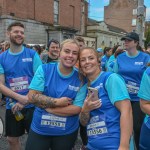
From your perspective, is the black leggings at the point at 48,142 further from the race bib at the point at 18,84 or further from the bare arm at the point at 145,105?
the race bib at the point at 18,84

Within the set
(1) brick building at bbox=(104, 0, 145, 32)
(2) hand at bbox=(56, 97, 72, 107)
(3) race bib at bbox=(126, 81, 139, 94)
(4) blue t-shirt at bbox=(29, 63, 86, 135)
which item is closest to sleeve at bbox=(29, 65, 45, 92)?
(4) blue t-shirt at bbox=(29, 63, 86, 135)

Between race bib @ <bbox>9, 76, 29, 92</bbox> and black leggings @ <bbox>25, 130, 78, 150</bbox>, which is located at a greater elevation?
race bib @ <bbox>9, 76, 29, 92</bbox>

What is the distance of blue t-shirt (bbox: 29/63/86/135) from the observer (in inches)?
114

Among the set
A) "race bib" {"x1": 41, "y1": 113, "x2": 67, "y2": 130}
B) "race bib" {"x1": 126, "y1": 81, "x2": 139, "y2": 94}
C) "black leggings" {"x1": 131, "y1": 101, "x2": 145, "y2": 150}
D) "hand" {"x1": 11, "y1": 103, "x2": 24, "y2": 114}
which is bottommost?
"black leggings" {"x1": 131, "y1": 101, "x2": 145, "y2": 150}

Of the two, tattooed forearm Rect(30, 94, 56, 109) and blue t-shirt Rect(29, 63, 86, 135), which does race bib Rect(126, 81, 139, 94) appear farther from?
tattooed forearm Rect(30, 94, 56, 109)

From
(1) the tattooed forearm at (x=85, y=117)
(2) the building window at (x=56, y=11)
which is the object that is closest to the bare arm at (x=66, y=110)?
(1) the tattooed forearm at (x=85, y=117)

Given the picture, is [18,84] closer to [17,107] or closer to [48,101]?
[17,107]

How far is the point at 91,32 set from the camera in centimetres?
4362

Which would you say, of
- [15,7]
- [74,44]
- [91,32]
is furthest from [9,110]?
[91,32]

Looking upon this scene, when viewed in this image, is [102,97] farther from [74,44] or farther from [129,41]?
[129,41]

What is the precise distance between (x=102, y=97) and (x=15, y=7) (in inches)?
964

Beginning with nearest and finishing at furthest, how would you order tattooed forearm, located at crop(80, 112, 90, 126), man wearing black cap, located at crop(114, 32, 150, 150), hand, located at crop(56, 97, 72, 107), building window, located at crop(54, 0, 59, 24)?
tattooed forearm, located at crop(80, 112, 90, 126) < hand, located at crop(56, 97, 72, 107) < man wearing black cap, located at crop(114, 32, 150, 150) < building window, located at crop(54, 0, 59, 24)

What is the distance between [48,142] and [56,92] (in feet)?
1.73

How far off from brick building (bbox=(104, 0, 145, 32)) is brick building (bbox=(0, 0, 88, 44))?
35072 mm
